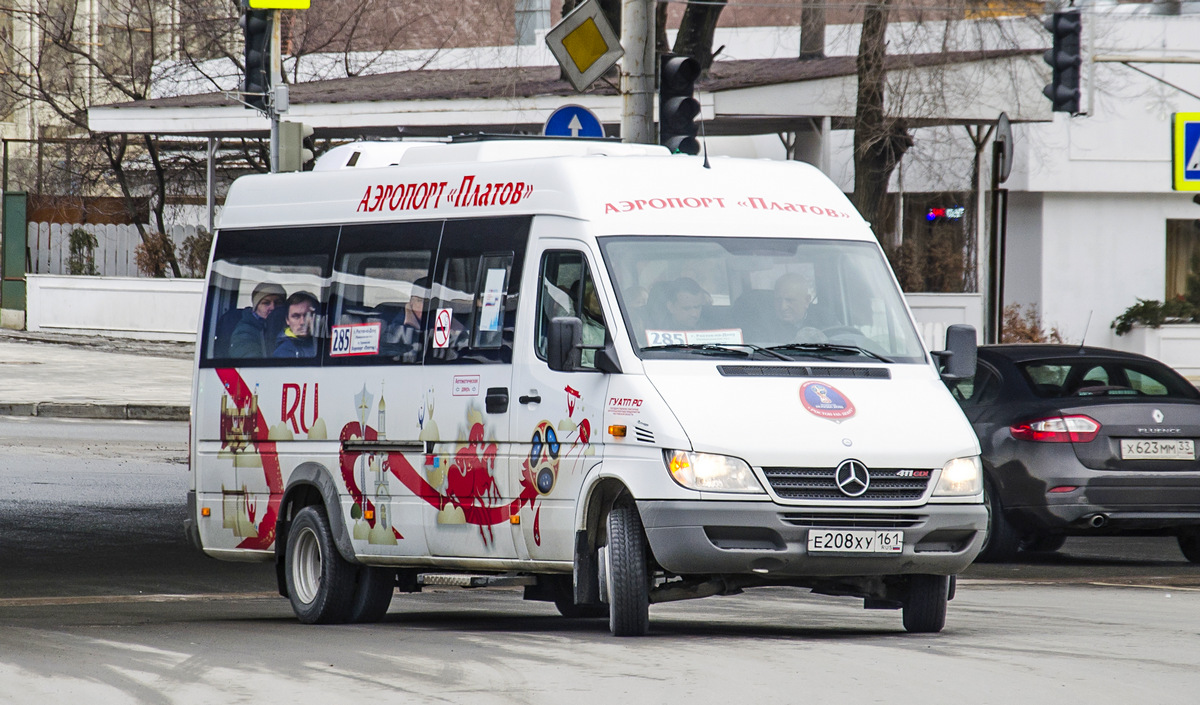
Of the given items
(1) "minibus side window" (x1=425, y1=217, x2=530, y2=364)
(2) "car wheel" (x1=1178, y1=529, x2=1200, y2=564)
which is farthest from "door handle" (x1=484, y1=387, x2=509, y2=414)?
(2) "car wheel" (x1=1178, y1=529, x2=1200, y2=564)

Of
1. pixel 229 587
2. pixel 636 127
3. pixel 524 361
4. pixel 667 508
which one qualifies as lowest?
pixel 229 587

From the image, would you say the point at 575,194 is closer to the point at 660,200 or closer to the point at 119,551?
the point at 660,200

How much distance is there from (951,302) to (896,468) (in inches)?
845

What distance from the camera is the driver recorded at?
29.8ft

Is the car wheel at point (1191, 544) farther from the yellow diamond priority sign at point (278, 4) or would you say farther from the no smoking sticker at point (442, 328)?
the yellow diamond priority sign at point (278, 4)

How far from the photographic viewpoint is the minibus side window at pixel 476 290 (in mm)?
9539

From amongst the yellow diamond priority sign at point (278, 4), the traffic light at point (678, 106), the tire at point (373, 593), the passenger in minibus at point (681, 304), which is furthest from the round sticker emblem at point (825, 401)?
the yellow diamond priority sign at point (278, 4)

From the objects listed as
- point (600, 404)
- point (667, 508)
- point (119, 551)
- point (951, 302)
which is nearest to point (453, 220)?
point (600, 404)

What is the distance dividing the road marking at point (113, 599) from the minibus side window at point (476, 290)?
2780 millimetres

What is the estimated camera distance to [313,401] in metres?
10.5

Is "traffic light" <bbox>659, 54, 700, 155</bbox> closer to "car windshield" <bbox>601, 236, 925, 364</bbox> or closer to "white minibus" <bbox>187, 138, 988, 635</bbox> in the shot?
"white minibus" <bbox>187, 138, 988, 635</bbox>

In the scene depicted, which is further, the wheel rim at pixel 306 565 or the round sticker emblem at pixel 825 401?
the wheel rim at pixel 306 565

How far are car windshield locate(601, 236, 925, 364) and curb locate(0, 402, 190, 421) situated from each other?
15.6 m

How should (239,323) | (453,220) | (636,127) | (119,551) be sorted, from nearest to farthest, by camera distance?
(453,220) → (239,323) → (119,551) → (636,127)
